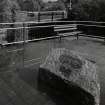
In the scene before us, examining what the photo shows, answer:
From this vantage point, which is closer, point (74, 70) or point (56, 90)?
point (74, 70)

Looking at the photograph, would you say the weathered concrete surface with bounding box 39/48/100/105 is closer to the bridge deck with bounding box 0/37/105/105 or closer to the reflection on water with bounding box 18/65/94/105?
the reflection on water with bounding box 18/65/94/105

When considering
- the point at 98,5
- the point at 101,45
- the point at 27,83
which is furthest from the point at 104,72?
the point at 98,5

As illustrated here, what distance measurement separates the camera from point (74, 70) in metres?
2.80

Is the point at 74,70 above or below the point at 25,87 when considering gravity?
above

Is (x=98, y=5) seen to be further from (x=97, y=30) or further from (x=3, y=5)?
(x=3, y=5)

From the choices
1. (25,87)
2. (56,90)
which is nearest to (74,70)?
(56,90)

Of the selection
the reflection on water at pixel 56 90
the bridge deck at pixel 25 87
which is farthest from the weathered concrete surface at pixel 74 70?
the bridge deck at pixel 25 87

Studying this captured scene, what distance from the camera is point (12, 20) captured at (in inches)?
257

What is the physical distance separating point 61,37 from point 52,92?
182 inches

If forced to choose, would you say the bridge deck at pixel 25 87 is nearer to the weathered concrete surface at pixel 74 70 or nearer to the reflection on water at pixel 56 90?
the reflection on water at pixel 56 90

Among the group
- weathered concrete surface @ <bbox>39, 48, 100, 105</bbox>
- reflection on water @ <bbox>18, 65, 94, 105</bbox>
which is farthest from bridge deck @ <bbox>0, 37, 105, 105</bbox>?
weathered concrete surface @ <bbox>39, 48, 100, 105</bbox>

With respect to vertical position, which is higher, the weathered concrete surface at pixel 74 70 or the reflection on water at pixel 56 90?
the weathered concrete surface at pixel 74 70

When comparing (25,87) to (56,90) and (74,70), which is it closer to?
(56,90)

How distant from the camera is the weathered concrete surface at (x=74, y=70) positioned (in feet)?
8.41
